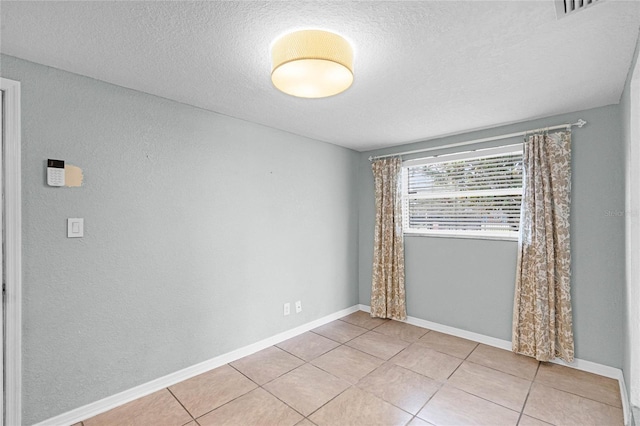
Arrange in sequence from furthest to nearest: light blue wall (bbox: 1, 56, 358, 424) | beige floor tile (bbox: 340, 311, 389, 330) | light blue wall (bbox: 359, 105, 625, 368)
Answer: beige floor tile (bbox: 340, 311, 389, 330), light blue wall (bbox: 359, 105, 625, 368), light blue wall (bbox: 1, 56, 358, 424)

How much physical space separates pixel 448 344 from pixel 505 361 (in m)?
0.53

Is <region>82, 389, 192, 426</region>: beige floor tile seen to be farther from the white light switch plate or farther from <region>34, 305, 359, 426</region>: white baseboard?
the white light switch plate

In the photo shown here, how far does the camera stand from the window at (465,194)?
3.12 metres

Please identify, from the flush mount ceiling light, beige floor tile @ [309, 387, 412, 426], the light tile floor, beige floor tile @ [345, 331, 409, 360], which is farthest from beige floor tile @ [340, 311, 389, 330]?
the flush mount ceiling light

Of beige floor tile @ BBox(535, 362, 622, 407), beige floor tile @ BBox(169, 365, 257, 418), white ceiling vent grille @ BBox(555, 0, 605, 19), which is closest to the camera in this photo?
white ceiling vent grille @ BBox(555, 0, 605, 19)

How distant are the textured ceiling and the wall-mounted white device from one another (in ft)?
2.01

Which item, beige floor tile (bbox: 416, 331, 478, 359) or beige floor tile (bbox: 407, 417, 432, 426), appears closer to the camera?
beige floor tile (bbox: 407, 417, 432, 426)

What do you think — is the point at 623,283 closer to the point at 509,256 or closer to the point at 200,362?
the point at 509,256

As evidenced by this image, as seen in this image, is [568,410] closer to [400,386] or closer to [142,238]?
[400,386]

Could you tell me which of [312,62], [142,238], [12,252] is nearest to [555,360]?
[312,62]

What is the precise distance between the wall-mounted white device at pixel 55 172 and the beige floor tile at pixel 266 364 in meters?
1.97

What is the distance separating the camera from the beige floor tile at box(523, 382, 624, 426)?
1.98 metres

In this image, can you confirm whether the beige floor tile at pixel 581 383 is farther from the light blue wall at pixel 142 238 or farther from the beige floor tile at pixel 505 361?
the light blue wall at pixel 142 238

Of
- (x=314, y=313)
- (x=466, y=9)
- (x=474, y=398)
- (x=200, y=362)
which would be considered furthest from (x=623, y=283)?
(x=200, y=362)
